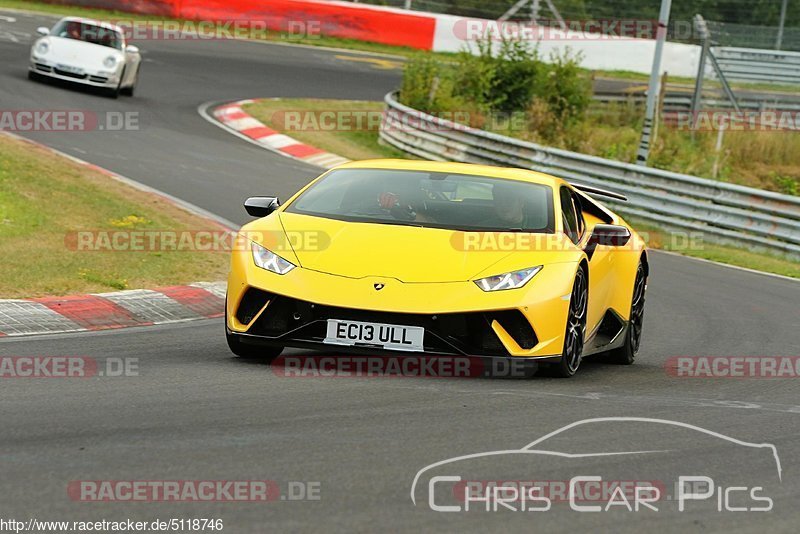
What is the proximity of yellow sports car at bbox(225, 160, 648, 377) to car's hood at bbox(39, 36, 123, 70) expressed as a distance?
1608 centimetres

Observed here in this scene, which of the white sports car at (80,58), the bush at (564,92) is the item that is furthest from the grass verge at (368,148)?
the bush at (564,92)

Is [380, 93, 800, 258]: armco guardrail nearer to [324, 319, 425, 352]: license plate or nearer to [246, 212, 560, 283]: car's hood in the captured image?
[246, 212, 560, 283]: car's hood

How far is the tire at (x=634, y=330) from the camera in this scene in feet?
30.7

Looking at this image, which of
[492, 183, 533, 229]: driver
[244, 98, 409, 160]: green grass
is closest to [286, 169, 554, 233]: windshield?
[492, 183, 533, 229]: driver

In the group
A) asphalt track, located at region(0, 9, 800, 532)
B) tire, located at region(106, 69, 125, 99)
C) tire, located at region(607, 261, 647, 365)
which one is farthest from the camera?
tire, located at region(106, 69, 125, 99)

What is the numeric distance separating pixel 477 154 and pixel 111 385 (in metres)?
16.3

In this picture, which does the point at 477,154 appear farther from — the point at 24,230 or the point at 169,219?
the point at 24,230

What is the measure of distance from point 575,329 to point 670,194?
12321mm

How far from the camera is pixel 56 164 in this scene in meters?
15.6

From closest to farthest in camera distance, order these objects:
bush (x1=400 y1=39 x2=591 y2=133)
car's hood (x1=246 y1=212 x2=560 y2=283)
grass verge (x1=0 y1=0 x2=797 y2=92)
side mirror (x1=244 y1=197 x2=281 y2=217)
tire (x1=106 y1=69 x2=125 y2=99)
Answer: car's hood (x1=246 y1=212 x2=560 y2=283) < side mirror (x1=244 y1=197 x2=281 y2=217) < tire (x1=106 y1=69 x2=125 y2=99) < bush (x1=400 y1=39 x2=591 y2=133) < grass verge (x1=0 y1=0 x2=797 y2=92)

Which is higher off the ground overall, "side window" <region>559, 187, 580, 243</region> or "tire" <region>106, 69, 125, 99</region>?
"side window" <region>559, 187, 580, 243</region>

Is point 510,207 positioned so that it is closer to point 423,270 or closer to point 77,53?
point 423,270

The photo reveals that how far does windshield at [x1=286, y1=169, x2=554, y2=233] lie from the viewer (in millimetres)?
8172

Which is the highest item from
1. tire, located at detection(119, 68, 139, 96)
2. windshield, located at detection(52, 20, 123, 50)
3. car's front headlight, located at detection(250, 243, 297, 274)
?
→ car's front headlight, located at detection(250, 243, 297, 274)
